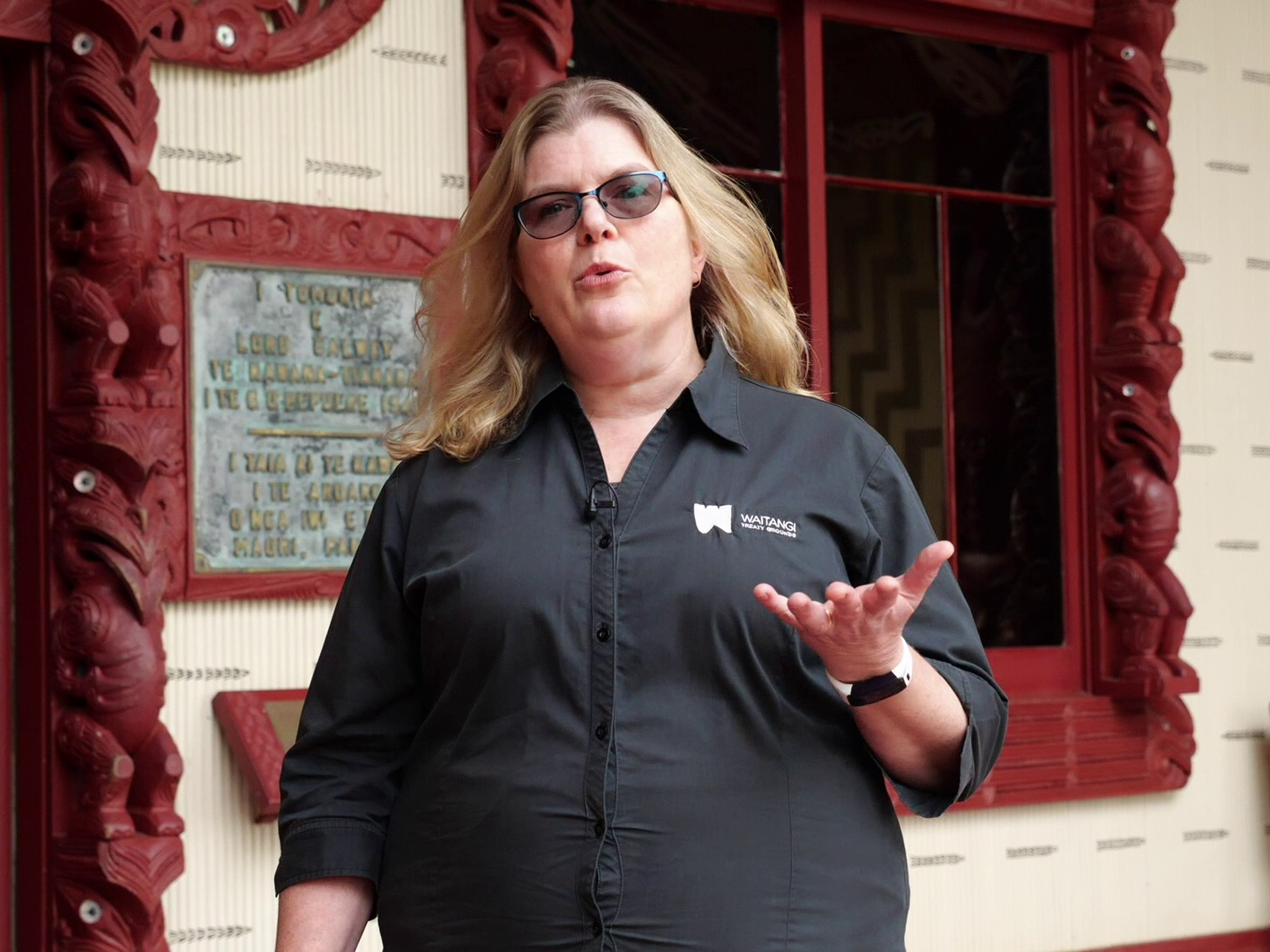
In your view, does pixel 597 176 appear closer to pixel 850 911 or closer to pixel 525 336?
pixel 525 336

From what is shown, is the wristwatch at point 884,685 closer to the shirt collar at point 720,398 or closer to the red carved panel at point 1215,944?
the shirt collar at point 720,398

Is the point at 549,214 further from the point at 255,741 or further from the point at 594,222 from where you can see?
the point at 255,741

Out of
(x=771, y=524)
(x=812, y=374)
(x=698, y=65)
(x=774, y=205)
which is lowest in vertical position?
(x=771, y=524)

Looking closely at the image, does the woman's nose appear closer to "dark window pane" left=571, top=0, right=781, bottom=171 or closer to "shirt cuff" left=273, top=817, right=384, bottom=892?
"shirt cuff" left=273, top=817, right=384, bottom=892

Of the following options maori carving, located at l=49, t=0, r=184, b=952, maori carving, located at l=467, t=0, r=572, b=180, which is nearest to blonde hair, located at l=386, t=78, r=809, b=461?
maori carving, located at l=49, t=0, r=184, b=952

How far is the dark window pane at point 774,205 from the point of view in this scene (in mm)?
5352

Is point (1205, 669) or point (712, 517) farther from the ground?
point (712, 517)

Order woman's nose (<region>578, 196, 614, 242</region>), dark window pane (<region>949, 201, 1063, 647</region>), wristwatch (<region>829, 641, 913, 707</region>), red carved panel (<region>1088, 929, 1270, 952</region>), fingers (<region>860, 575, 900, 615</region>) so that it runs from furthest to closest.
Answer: red carved panel (<region>1088, 929, 1270, 952</region>) → dark window pane (<region>949, 201, 1063, 647</region>) → woman's nose (<region>578, 196, 614, 242</region>) → wristwatch (<region>829, 641, 913, 707</region>) → fingers (<region>860, 575, 900, 615</region>)

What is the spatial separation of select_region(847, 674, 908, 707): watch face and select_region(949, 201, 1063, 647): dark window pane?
150 inches

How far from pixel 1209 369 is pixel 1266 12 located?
46.5 inches

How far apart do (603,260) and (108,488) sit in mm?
2250

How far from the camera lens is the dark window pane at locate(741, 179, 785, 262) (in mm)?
5352

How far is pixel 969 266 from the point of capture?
5742 mm

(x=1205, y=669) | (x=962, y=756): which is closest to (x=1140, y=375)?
(x=1205, y=669)
